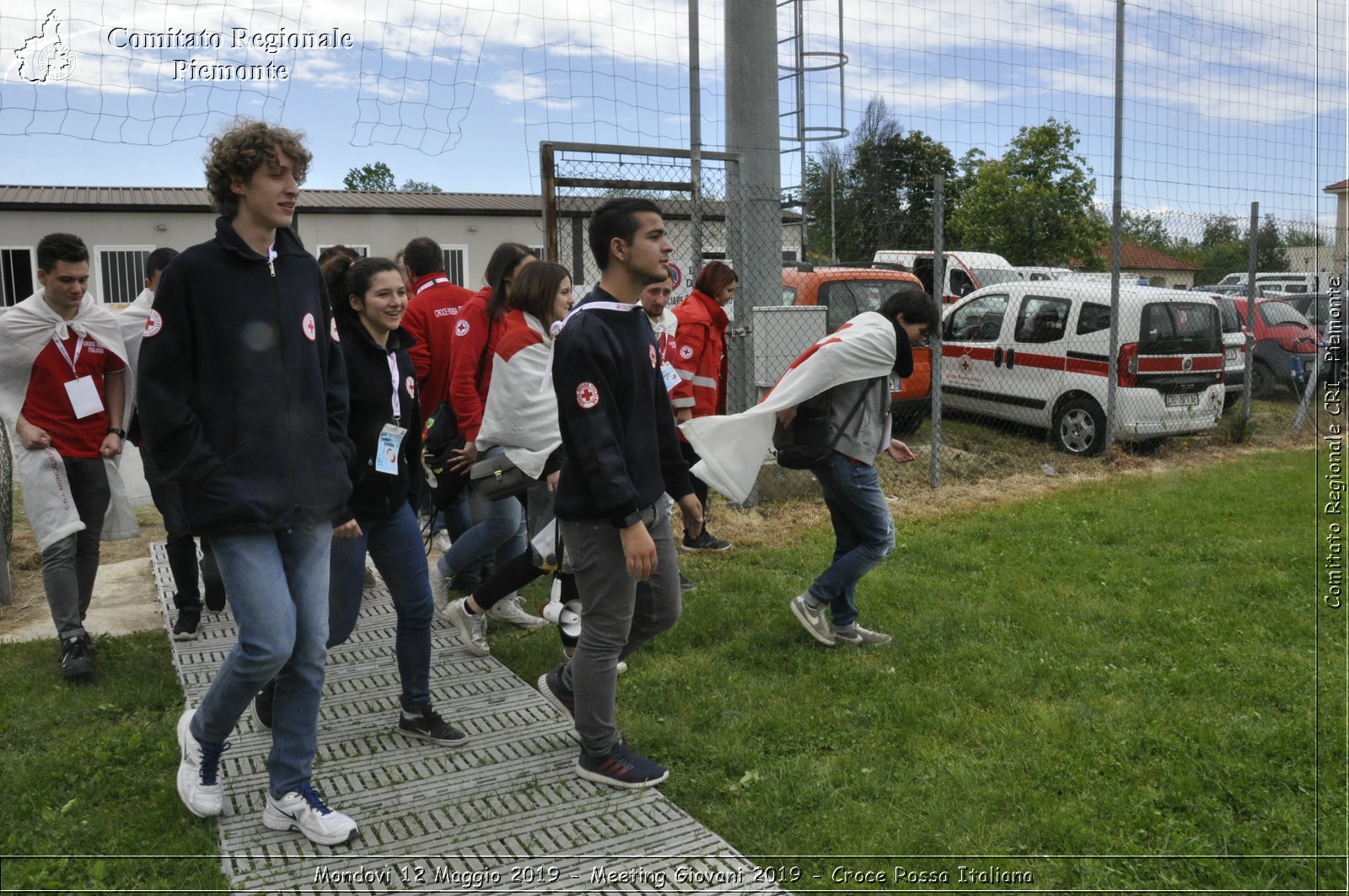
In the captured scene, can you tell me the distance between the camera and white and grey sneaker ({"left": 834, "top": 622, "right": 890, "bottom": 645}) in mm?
5480

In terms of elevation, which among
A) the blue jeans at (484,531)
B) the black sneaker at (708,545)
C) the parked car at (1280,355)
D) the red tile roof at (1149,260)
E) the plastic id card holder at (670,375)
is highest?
the red tile roof at (1149,260)

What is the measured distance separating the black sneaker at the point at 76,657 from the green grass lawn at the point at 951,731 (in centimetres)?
9

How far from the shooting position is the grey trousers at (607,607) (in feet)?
12.4

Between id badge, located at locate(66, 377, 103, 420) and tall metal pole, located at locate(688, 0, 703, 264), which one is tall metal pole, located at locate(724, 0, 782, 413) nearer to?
tall metal pole, located at locate(688, 0, 703, 264)

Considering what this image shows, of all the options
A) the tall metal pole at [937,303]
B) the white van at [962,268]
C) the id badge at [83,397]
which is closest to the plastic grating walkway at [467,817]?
the id badge at [83,397]

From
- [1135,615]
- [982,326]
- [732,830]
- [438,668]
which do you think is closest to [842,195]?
[982,326]

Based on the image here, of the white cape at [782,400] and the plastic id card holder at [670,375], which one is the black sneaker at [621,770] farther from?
the plastic id card holder at [670,375]

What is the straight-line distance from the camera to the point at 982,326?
12492mm

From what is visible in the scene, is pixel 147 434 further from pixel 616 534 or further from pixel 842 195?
pixel 842 195

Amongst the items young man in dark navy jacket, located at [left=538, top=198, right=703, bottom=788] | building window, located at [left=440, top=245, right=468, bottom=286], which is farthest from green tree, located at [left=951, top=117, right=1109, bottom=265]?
building window, located at [left=440, top=245, right=468, bottom=286]

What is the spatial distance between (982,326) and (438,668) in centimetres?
892

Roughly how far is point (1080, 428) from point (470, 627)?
8.05 m

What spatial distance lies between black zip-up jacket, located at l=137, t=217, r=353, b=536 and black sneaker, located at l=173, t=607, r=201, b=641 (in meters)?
2.77

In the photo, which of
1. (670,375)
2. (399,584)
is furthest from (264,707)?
(670,375)
